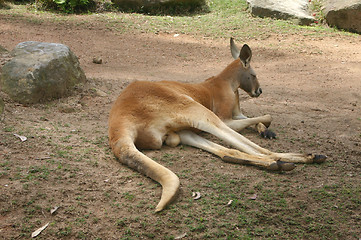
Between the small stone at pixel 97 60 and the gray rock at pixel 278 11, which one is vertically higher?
the gray rock at pixel 278 11

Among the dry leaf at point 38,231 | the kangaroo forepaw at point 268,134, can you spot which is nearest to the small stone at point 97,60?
the kangaroo forepaw at point 268,134

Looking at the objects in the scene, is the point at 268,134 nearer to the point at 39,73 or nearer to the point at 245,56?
the point at 245,56

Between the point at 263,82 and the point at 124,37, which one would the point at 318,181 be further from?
the point at 124,37

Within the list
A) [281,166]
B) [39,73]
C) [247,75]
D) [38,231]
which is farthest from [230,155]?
[39,73]

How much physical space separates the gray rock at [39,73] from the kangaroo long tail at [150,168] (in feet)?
6.33

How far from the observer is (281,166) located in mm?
3545

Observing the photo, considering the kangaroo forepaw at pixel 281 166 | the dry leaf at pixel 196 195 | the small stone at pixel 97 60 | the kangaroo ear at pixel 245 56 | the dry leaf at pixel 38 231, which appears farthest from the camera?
the small stone at pixel 97 60

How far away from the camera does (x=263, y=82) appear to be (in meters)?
7.21

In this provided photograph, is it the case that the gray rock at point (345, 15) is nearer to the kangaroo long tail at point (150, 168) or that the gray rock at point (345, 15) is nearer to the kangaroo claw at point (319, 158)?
the kangaroo claw at point (319, 158)

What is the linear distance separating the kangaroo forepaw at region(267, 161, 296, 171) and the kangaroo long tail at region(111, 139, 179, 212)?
3.23ft

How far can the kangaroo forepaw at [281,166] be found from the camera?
3.52 meters

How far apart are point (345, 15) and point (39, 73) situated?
8.38 m

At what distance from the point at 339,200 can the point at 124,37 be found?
287 inches

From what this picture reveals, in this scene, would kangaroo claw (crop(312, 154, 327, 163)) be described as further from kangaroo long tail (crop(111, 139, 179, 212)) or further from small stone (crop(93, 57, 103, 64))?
small stone (crop(93, 57, 103, 64))
